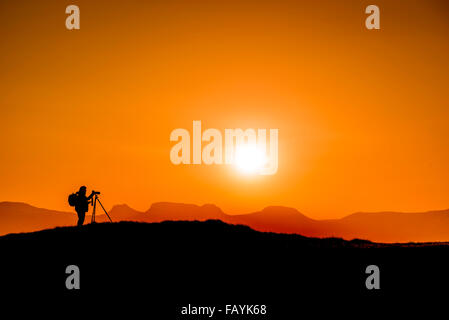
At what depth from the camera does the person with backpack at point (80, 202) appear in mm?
28891

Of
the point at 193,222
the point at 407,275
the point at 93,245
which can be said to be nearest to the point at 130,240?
the point at 93,245

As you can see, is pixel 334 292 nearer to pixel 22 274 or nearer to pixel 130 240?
pixel 130 240

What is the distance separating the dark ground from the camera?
21.0 m

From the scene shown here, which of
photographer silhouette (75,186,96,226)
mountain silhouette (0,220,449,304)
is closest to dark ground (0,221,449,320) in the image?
mountain silhouette (0,220,449,304)

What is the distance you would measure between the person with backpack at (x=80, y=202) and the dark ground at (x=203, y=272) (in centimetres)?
107

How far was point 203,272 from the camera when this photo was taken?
76.6 ft

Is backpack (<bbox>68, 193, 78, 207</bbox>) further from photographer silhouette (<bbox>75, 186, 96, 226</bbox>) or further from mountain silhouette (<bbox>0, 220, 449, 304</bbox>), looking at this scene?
mountain silhouette (<bbox>0, 220, 449, 304</bbox>)

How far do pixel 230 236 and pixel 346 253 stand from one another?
235 inches

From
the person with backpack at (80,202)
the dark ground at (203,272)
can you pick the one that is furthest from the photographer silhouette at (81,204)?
the dark ground at (203,272)

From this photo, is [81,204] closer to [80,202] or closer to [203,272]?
[80,202]

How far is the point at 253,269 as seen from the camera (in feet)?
77.9

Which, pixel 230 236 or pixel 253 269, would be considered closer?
pixel 253 269
